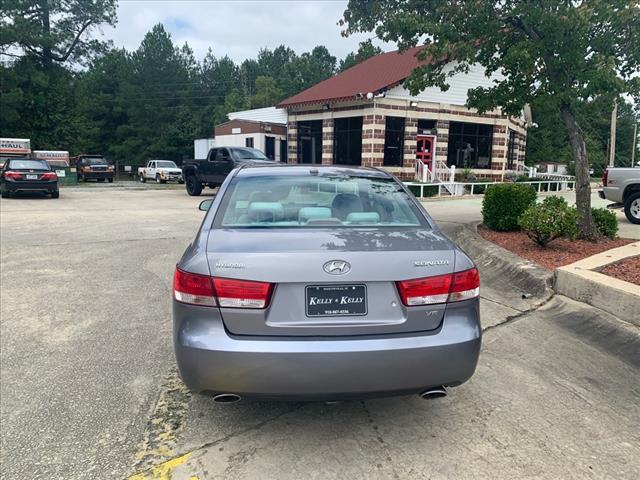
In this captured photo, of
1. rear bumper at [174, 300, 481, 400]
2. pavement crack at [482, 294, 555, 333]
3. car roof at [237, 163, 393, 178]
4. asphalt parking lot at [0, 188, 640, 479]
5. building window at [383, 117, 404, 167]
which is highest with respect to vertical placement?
building window at [383, 117, 404, 167]

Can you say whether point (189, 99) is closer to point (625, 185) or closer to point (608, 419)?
point (625, 185)

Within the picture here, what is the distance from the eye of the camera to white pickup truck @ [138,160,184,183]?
111ft

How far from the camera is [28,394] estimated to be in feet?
12.5

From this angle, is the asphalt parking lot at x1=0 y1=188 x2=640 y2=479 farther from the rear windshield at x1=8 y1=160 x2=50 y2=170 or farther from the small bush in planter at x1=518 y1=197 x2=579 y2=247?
the rear windshield at x1=8 y1=160 x2=50 y2=170

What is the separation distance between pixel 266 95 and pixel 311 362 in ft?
225

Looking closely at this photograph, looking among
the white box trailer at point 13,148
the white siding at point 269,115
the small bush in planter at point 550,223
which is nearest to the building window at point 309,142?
the white siding at point 269,115

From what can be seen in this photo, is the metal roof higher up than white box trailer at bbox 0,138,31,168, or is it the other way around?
the metal roof

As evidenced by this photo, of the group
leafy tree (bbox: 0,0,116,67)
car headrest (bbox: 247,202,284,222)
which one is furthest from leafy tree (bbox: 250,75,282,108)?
car headrest (bbox: 247,202,284,222)

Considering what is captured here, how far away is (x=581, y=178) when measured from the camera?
354 inches

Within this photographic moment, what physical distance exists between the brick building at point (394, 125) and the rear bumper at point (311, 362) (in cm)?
2131

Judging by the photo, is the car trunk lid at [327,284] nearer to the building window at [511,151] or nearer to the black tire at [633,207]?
the black tire at [633,207]

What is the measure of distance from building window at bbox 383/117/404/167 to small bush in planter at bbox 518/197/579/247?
17.2 m

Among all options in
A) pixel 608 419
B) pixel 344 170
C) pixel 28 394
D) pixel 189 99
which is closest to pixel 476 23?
pixel 344 170

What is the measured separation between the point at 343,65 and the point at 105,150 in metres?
35.7
